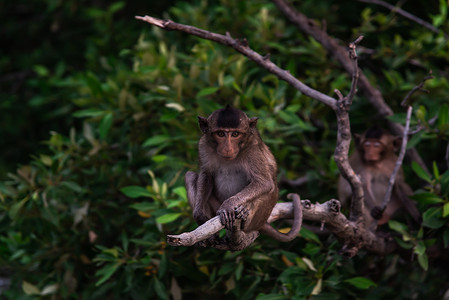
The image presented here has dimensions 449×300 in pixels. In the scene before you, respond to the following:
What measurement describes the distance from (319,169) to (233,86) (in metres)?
1.17

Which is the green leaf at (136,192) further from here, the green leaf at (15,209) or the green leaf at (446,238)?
the green leaf at (446,238)

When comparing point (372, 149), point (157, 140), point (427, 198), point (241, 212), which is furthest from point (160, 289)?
point (372, 149)

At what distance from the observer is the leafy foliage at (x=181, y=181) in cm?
465

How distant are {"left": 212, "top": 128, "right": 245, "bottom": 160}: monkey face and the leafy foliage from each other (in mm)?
878

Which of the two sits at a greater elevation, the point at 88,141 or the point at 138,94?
the point at 138,94

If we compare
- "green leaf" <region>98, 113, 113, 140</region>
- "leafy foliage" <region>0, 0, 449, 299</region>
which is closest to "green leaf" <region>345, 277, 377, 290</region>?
"leafy foliage" <region>0, 0, 449, 299</region>

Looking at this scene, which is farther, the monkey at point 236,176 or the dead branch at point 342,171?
the dead branch at point 342,171

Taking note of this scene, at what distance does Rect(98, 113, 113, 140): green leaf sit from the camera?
5.31 meters

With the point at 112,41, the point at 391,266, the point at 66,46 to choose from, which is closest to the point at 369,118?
the point at 391,266

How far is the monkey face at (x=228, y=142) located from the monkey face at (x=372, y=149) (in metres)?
2.27

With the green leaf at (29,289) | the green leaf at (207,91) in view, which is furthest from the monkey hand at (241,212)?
the green leaf at (29,289)

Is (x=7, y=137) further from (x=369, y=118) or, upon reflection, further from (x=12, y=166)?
(x=369, y=118)

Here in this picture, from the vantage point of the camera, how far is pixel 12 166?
27.1 feet

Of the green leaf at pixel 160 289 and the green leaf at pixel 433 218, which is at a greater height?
the green leaf at pixel 433 218
